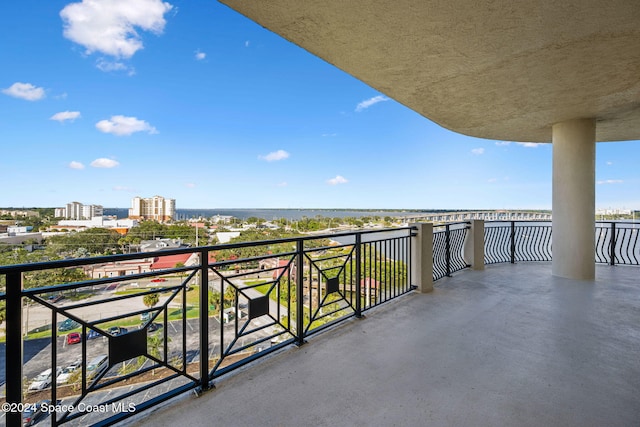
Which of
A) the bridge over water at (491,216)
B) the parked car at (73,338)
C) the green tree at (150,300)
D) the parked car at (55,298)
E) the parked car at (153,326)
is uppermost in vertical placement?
the bridge over water at (491,216)

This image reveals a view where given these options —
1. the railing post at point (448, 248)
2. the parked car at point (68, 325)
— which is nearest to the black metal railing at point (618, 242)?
the railing post at point (448, 248)

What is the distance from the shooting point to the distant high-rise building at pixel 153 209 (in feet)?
54.7

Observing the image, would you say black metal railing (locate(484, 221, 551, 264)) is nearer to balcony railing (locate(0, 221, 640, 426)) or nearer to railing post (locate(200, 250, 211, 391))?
balcony railing (locate(0, 221, 640, 426))

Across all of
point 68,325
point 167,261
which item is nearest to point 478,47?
point 167,261

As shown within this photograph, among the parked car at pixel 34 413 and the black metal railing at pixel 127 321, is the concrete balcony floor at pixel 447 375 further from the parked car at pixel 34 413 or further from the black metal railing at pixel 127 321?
the parked car at pixel 34 413

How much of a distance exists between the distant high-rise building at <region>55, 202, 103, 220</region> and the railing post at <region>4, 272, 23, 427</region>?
12.7 m

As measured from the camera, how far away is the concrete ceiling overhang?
6.89 ft

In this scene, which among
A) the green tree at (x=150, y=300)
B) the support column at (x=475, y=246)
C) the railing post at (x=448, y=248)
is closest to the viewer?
the green tree at (x=150, y=300)

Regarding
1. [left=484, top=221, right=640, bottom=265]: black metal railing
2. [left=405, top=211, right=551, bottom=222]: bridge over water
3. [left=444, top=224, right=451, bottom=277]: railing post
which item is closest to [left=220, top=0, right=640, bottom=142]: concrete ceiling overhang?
[left=444, top=224, right=451, bottom=277]: railing post

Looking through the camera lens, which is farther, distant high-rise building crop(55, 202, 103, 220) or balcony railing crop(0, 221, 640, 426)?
distant high-rise building crop(55, 202, 103, 220)

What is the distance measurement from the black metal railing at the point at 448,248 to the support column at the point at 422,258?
0.70m

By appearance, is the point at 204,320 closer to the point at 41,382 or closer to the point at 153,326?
the point at 153,326

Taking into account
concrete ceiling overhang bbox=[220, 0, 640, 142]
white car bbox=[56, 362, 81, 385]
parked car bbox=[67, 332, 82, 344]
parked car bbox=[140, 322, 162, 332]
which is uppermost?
concrete ceiling overhang bbox=[220, 0, 640, 142]

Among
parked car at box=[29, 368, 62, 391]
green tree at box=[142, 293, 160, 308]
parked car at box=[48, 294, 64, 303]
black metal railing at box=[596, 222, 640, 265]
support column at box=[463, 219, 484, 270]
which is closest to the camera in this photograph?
parked car at box=[48, 294, 64, 303]
